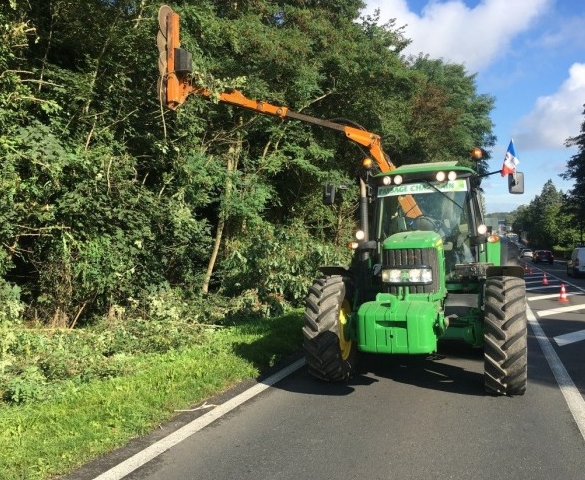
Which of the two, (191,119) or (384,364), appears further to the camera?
(191,119)

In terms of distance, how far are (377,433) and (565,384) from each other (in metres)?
3.03

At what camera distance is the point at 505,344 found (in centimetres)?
582

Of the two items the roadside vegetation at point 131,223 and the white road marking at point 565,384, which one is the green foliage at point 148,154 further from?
the white road marking at point 565,384

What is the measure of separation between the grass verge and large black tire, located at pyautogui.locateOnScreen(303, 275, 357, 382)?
1.04 metres

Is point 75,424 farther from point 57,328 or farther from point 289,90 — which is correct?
point 289,90

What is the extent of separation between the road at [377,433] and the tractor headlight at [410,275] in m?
1.28

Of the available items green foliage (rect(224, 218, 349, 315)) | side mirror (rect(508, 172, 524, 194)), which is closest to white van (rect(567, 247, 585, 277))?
green foliage (rect(224, 218, 349, 315))

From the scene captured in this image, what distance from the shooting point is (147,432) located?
4.88m

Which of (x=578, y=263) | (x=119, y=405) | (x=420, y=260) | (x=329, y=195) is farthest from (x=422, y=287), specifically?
(x=578, y=263)

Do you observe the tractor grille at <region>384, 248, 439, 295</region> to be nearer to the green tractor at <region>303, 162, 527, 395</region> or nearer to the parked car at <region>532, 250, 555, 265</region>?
the green tractor at <region>303, 162, 527, 395</region>

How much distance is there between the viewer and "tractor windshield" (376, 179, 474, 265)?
7309 mm

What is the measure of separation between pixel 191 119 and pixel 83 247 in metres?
3.54

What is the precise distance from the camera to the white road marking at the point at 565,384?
5.36 meters

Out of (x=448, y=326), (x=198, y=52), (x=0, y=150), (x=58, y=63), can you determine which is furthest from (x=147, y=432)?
(x=198, y=52)
